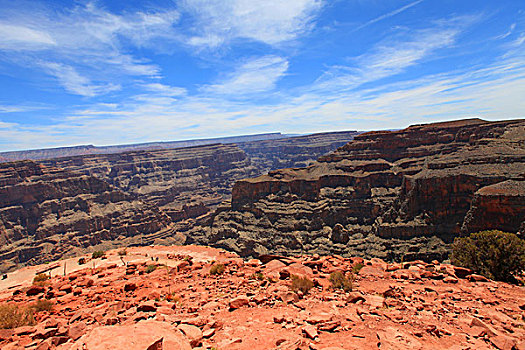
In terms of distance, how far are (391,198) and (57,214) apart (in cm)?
10484

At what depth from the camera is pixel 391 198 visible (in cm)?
6138

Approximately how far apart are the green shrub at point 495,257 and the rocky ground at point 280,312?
2198mm

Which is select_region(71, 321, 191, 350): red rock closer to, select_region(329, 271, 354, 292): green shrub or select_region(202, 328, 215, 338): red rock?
select_region(202, 328, 215, 338): red rock

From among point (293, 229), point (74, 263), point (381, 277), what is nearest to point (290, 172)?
point (293, 229)

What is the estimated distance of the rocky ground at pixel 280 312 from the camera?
652cm

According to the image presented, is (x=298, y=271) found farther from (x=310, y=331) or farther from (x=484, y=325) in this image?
(x=484, y=325)

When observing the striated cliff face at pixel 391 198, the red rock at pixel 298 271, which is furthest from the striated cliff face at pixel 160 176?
the red rock at pixel 298 271

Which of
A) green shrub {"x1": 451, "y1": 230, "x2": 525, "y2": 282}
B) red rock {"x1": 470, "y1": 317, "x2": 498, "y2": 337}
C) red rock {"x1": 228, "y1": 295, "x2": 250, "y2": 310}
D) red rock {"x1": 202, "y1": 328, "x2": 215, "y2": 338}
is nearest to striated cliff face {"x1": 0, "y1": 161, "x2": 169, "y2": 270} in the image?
red rock {"x1": 228, "y1": 295, "x2": 250, "y2": 310}

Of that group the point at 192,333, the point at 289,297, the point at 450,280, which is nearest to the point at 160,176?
the point at 289,297

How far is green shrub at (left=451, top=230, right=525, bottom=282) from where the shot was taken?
13055 mm

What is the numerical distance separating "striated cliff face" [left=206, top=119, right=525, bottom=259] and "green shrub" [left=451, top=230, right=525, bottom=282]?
29.3 metres

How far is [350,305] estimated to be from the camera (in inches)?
351

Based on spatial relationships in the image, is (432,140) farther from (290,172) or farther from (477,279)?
(477,279)

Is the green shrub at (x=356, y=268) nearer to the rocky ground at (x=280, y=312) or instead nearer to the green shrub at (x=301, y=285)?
the rocky ground at (x=280, y=312)
